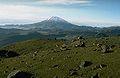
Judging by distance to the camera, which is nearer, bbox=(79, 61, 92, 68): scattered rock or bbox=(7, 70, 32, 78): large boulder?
bbox=(7, 70, 32, 78): large boulder

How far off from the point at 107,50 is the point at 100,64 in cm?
1291

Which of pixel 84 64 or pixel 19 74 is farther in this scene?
pixel 84 64

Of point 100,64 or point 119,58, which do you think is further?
point 119,58

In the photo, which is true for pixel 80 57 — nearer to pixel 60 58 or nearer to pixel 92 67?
pixel 60 58

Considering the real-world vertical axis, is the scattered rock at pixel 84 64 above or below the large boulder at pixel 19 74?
above

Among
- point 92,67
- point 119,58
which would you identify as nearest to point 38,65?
point 92,67

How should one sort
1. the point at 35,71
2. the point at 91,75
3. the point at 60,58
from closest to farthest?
the point at 91,75
the point at 35,71
the point at 60,58

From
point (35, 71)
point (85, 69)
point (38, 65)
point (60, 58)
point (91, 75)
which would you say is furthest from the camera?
point (60, 58)

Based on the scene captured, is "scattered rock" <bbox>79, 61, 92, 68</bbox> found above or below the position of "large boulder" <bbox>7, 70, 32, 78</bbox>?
above

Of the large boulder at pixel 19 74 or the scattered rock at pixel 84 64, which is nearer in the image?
the large boulder at pixel 19 74

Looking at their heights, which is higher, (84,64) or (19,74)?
(84,64)

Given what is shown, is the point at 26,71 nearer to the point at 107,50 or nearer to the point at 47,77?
the point at 47,77

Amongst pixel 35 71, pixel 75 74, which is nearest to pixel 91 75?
pixel 75 74

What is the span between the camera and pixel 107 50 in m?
64.1
